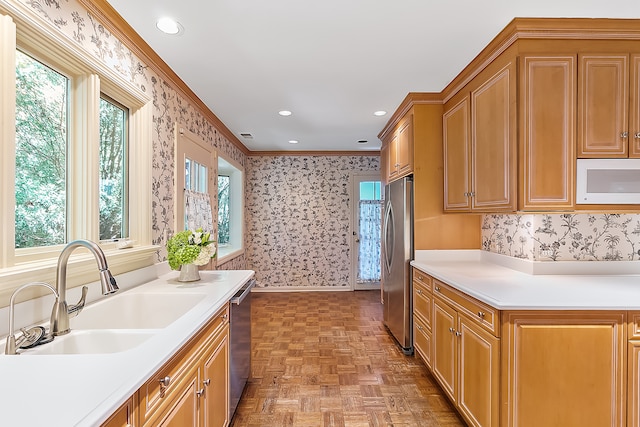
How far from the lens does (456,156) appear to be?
2.84 meters

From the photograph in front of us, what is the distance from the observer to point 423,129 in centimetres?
312

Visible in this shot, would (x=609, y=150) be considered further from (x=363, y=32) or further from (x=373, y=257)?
(x=373, y=257)

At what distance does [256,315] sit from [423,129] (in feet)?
9.96

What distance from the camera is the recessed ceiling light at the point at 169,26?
189 centimetres

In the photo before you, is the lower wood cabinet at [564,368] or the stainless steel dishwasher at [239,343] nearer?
the lower wood cabinet at [564,368]

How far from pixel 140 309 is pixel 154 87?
1522mm

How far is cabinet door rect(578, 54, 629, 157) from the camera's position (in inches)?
77.0

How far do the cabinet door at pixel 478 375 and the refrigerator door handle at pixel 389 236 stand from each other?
1.46m

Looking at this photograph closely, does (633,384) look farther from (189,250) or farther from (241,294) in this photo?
(189,250)

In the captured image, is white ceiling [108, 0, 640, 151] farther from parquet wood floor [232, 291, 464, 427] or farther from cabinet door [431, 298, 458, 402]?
parquet wood floor [232, 291, 464, 427]

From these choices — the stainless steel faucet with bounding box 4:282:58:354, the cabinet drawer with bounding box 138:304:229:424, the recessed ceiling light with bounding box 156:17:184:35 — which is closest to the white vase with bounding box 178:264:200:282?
the cabinet drawer with bounding box 138:304:229:424

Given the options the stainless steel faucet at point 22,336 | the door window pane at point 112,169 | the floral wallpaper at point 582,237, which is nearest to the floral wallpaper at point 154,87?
the door window pane at point 112,169

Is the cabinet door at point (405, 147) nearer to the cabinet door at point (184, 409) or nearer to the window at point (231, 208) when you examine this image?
the cabinet door at point (184, 409)

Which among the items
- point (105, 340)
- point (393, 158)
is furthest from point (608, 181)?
point (105, 340)
